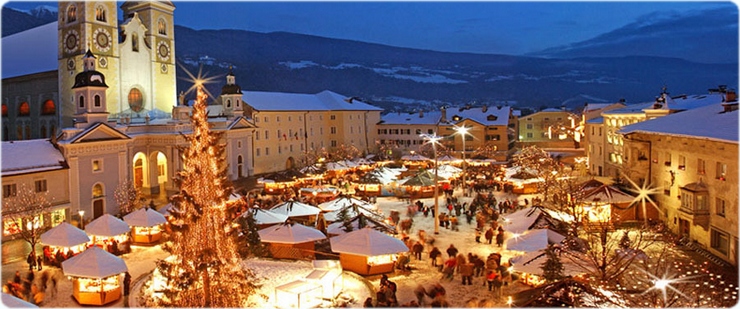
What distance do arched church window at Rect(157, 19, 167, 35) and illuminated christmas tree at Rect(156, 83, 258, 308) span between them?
3950 centimetres

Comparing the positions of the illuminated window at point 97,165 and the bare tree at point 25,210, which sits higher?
the illuminated window at point 97,165

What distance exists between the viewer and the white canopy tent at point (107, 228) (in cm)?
2252

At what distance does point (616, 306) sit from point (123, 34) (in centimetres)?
4581

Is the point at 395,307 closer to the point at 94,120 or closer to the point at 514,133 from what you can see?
the point at 94,120

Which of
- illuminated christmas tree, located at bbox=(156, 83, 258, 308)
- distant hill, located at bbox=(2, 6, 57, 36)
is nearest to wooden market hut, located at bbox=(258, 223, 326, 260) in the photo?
illuminated christmas tree, located at bbox=(156, 83, 258, 308)

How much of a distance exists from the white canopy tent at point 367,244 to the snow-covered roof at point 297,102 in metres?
36.4

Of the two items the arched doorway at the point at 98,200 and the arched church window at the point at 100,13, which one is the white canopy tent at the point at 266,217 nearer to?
the arched doorway at the point at 98,200

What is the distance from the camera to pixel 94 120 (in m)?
33.1

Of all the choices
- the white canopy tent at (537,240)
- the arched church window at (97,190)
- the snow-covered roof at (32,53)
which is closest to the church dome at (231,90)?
the snow-covered roof at (32,53)

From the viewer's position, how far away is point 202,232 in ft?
47.5

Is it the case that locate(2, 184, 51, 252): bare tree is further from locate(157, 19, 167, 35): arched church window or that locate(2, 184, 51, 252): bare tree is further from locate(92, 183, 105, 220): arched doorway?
locate(157, 19, 167, 35): arched church window

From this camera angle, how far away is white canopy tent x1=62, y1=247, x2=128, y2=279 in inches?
636

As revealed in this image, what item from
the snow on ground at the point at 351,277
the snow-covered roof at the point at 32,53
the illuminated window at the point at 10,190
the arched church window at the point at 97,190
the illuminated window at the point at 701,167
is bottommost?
the snow on ground at the point at 351,277

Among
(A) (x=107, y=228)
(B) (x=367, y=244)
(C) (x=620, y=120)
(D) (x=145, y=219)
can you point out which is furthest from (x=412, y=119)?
(B) (x=367, y=244)
